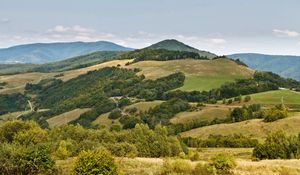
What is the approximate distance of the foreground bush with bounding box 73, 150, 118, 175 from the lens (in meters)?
30.9

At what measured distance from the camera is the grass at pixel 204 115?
166 meters

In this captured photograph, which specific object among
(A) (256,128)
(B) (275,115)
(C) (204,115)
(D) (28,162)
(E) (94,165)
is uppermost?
(E) (94,165)

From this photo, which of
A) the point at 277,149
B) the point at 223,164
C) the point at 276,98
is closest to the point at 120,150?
the point at 223,164

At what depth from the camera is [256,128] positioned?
425 ft

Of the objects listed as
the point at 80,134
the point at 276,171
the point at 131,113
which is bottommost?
the point at 131,113

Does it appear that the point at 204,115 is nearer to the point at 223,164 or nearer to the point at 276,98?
the point at 276,98

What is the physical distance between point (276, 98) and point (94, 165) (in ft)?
552

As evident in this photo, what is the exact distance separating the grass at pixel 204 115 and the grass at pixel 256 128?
22.2 meters

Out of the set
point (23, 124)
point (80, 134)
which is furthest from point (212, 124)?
point (23, 124)

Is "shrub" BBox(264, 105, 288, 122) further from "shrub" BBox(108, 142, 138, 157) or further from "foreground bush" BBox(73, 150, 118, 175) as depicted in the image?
"foreground bush" BBox(73, 150, 118, 175)

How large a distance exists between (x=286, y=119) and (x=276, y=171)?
98.3 meters

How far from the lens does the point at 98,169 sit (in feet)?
101

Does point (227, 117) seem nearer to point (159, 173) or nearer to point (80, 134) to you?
point (80, 134)

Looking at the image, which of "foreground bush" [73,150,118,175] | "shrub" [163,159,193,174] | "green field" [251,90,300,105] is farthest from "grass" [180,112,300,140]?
"foreground bush" [73,150,118,175]
